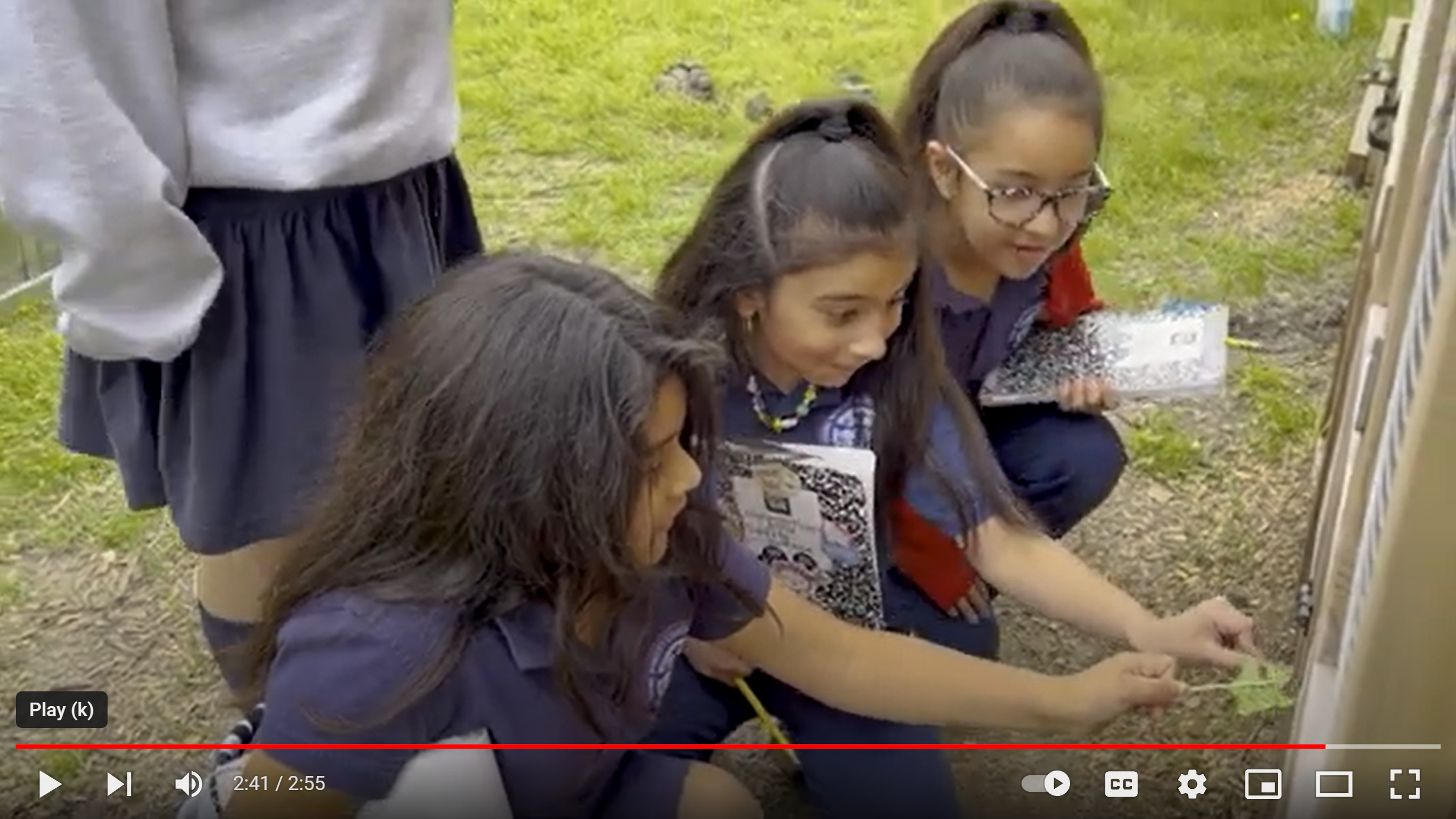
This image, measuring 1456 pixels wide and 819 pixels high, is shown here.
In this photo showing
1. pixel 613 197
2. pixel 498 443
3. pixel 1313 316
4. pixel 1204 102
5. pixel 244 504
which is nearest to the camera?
pixel 498 443

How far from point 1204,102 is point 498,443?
2372 millimetres

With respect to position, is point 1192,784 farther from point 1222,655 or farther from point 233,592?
point 233,592

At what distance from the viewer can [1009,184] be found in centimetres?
138

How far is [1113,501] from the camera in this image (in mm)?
2031

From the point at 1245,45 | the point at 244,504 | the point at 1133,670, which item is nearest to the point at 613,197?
the point at 1245,45

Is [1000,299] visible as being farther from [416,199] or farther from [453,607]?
[453,607]

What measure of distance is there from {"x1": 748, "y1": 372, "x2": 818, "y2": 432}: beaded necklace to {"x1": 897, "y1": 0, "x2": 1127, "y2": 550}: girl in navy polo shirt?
14 centimetres

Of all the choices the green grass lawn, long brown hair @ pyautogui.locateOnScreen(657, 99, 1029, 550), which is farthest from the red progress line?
the green grass lawn

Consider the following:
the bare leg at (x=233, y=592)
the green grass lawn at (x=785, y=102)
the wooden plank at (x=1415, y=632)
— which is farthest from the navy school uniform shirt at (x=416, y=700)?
the green grass lawn at (x=785, y=102)

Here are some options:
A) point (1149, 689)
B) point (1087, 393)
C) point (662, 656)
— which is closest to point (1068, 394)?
point (1087, 393)

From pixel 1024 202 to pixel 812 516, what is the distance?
1.03 ft

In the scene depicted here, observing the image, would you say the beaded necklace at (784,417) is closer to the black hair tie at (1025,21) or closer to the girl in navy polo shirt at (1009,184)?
the girl in navy polo shirt at (1009,184)

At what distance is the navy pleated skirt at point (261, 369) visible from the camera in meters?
1.25

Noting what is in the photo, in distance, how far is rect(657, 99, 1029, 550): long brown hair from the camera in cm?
125
